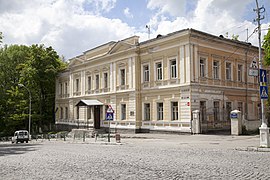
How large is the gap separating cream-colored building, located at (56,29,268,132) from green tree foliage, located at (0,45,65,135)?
10881 millimetres

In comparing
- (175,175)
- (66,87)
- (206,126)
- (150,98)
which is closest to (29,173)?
(175,175)

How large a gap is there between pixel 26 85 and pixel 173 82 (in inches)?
1128

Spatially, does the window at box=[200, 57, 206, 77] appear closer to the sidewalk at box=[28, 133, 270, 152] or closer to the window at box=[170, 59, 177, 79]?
the window at box=[170, 59, 177, 79]

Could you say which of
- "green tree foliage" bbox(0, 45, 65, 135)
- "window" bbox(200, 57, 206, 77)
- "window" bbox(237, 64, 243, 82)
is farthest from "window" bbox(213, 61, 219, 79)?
"green tree foliage" bbox(0, 45, 65, 135)

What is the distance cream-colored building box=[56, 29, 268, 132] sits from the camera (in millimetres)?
28500

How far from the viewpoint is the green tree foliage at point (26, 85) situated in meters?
47.6

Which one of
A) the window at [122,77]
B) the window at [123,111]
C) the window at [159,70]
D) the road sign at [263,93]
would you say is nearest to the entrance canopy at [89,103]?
the window at [123,111]

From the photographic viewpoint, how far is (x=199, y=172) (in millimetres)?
9102

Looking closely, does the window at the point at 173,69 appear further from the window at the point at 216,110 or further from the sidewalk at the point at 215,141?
the sidewalk at the point at 215,141

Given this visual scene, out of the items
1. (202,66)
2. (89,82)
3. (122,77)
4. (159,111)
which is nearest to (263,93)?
(202,66)

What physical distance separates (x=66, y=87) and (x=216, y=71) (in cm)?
2633

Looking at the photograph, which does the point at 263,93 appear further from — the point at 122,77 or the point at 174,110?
the point at 122,77

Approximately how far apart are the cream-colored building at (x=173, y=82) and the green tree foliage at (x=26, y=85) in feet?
35.7

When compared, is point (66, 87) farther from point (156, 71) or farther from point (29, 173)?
point (29, 173)
